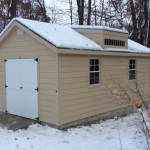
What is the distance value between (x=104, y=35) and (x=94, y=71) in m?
1.44

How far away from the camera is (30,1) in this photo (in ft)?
84.3

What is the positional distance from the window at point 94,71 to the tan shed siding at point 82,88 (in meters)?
0.16

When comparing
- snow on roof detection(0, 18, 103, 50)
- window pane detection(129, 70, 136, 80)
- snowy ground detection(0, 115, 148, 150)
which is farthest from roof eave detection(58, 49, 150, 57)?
snowy ground detection(0, 115, 148, 150)

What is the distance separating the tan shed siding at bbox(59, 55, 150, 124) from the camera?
744cm

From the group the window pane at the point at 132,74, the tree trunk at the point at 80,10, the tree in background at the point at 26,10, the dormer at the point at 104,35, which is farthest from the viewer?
the tree in background at the point at 26,10

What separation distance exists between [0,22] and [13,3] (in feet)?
30.0

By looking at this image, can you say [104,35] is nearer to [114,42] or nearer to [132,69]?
[114,42]

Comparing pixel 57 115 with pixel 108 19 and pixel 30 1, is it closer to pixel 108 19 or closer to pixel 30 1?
pixel 108 19

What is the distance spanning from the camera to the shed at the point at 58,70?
24.3ft

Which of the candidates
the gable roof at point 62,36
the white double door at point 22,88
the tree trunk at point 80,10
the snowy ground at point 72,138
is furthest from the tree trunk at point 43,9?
the snowy ground at point 72,138

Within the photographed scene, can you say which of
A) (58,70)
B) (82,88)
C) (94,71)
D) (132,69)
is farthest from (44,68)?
(132,69)

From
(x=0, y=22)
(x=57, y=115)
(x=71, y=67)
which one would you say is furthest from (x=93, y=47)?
(x=0, y=22)

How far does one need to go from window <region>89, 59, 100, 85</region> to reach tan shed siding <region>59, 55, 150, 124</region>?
0.16m

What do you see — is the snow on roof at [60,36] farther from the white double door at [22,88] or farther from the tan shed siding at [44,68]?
the white double door at [22,88]
